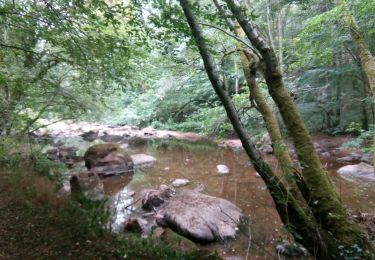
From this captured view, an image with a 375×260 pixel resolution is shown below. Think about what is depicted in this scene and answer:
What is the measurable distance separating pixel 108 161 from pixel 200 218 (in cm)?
629

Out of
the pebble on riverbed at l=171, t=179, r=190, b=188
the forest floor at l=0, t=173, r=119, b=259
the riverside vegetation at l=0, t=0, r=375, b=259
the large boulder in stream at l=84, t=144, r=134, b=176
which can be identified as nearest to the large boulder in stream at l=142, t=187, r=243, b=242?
the riverside vegetation at l=0, t=0, r=375, b=259

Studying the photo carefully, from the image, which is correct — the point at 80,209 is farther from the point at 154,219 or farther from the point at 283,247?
the point at 283,247

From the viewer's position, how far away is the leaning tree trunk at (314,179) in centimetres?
370

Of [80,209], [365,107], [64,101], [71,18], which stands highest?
[71,18]

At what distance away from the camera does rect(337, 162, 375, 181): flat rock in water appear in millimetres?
8961

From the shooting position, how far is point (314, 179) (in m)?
3.96

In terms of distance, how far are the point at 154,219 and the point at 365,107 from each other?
11.8m

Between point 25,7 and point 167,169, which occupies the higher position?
point 25,7

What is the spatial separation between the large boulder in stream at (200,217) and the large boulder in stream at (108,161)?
4.49 m

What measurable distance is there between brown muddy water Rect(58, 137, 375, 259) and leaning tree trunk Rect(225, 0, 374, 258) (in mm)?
615

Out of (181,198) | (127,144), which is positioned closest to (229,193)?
(181,198)

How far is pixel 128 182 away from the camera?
10.2 meters

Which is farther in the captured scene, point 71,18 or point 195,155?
point 195,155

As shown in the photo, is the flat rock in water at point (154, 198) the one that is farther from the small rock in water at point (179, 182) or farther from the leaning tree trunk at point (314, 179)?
Result: the leaning tree trunk at point (314, 179)
